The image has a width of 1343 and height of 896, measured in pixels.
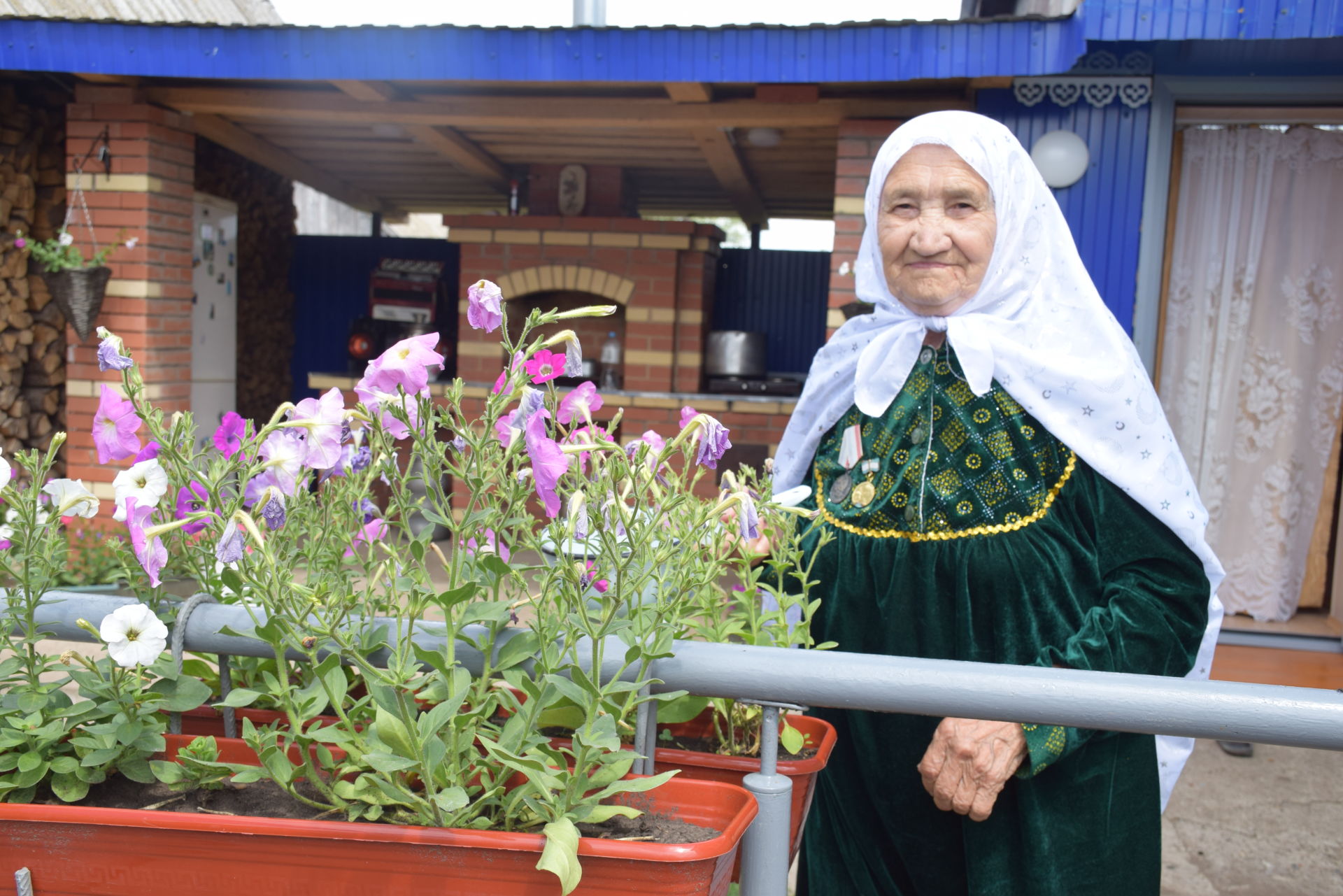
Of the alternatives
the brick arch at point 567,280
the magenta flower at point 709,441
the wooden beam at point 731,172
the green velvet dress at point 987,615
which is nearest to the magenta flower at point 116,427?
the magenta flower at point 709,441

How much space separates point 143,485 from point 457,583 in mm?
250

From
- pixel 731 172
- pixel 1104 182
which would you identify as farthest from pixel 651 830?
pixel 731 172

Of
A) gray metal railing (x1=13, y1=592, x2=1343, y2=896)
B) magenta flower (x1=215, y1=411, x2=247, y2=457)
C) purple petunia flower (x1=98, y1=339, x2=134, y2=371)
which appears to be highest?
purple petunia flower (x1=98, y1=339, x2=134, y2=371)

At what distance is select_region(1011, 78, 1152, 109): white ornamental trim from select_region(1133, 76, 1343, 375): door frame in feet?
0.23

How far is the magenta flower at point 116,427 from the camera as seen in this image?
0.87 metres

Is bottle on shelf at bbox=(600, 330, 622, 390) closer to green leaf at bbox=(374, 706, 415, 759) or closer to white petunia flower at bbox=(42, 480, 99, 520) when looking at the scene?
white petunia flower at bbox=(42, 480, 99, 520)

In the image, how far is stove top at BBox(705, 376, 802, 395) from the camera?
714 centimetres

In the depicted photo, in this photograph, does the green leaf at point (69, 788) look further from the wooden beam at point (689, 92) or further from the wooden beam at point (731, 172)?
the wooden beam at point (731, 172)

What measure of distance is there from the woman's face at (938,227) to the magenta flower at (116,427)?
1.08 metres

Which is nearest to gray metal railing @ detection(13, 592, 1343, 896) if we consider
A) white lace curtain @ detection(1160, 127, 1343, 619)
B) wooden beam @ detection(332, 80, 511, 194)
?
white lace curtain @ detection(1160, 127, 1343, 619)

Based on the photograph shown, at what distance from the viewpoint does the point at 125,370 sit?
833 mm

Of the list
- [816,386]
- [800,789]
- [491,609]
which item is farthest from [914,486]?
[491,609]

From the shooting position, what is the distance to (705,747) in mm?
1044

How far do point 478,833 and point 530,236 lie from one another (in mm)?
6942
